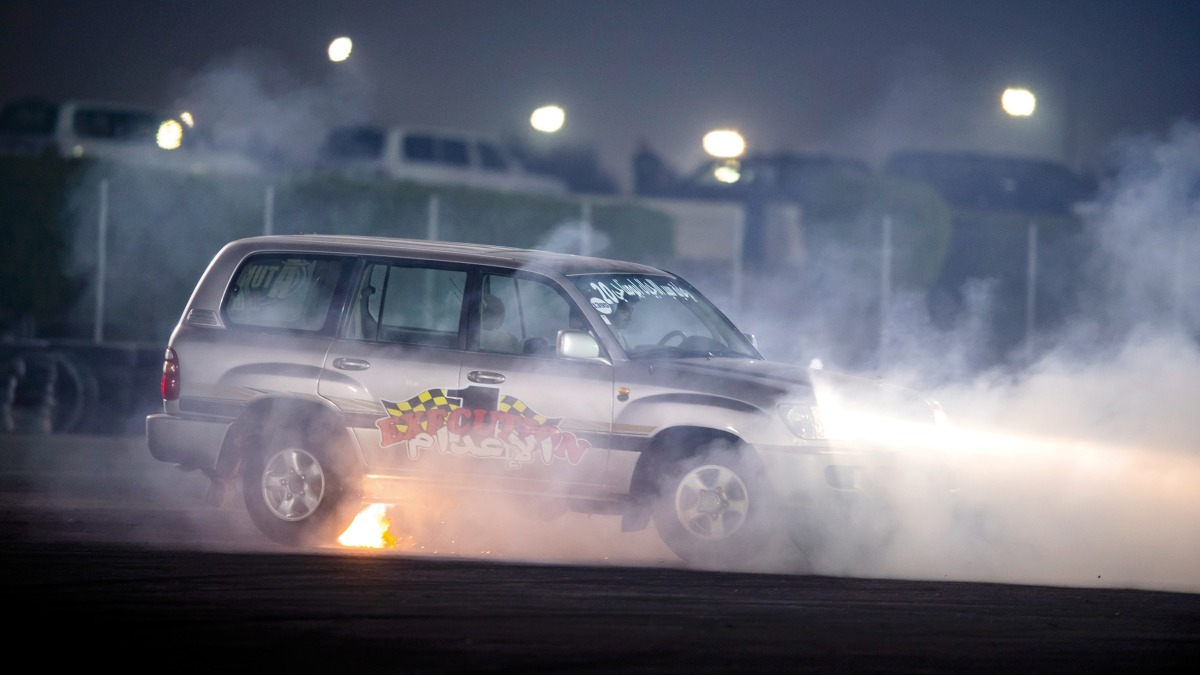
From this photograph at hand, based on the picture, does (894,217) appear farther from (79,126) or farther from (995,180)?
(79,126)

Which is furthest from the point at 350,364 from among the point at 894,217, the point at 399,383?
the point at 894,217

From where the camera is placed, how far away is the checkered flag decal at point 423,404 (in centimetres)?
855

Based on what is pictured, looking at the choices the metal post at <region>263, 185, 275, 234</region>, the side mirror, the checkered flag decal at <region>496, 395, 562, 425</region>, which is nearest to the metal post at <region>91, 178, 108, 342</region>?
the metal post at <region>263, 185, 275, 234</region>

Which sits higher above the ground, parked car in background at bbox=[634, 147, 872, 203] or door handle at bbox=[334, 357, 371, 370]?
parked car in background at bbox=[634, 147, 872, 203]

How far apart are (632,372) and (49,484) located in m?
4.79

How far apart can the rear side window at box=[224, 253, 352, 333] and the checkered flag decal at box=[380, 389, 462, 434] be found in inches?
28.0

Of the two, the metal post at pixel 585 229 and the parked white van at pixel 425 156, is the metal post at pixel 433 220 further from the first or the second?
the parked white van at pixel 425 156

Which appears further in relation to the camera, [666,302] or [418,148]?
[418,148]

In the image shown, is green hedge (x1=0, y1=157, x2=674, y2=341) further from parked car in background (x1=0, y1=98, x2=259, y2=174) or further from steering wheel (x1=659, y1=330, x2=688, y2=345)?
steering wheel (x1=659, y1=330, x2=688, y2=345)

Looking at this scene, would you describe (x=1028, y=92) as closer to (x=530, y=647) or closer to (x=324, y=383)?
(x=324, y=383)

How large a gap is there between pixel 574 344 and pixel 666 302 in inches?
82.1

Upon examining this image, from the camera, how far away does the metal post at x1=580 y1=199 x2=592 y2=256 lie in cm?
2022

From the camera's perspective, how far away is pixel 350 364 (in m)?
8.72

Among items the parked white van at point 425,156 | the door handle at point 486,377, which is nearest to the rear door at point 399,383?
the door handle at point 486,377
